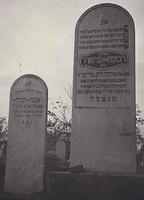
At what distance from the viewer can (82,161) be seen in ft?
12.4

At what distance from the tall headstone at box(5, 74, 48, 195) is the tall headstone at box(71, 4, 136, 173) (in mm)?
2312

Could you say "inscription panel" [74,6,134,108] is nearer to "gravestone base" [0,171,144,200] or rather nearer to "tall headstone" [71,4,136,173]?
"tall headstone" [71,4,136,173]

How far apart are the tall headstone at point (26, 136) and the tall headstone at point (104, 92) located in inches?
91.0

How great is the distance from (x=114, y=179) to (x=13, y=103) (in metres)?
3.94

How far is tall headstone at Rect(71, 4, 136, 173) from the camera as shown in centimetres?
368

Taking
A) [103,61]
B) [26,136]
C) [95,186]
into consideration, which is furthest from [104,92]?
[26,136]

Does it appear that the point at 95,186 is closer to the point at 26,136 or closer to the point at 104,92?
the point at 104,92

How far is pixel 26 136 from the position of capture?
6.19 m

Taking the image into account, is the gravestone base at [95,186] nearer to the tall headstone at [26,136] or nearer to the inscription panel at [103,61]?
the inscription panel at [103,61]

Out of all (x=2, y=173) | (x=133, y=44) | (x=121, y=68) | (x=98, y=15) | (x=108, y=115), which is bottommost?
(x=2, y=173)

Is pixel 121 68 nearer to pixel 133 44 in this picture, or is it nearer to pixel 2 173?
pixel 133 44

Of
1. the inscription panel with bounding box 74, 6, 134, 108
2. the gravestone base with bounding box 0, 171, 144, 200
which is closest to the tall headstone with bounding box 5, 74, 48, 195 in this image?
the inscription panel with bounding box 74, 6, 134, 108

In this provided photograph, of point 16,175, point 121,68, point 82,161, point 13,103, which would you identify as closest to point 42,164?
point 16,175

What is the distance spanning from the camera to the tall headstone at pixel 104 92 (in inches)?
145
